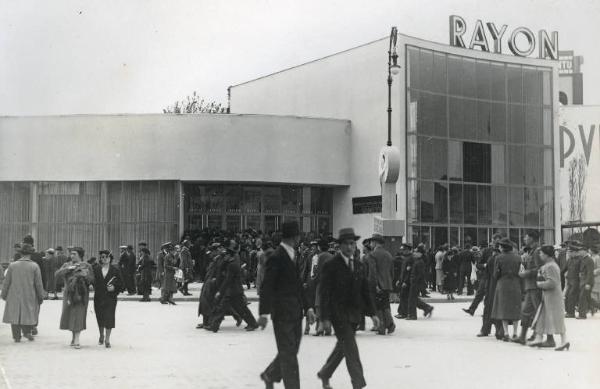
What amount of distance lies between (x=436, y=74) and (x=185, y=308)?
20596 mm

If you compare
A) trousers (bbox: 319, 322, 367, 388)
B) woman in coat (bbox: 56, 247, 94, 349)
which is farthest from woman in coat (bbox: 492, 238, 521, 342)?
woman in coat (bbox: 56, 247, 94, 349)

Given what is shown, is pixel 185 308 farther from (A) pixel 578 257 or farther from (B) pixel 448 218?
(B) pixel 448 218

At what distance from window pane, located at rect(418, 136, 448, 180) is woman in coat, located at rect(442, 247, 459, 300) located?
28.4 feet

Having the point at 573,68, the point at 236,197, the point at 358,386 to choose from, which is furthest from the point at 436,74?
the point at 573,68

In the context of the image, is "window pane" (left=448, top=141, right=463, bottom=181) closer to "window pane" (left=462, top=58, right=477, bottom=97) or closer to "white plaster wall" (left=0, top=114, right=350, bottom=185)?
"window pane" (left=462, top=58, right=477, bottom=97)

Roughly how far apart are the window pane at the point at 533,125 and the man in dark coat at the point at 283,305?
115 feet

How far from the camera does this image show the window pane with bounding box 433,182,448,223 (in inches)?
1511

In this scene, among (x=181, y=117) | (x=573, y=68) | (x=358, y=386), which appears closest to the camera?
(x=358, y=386)

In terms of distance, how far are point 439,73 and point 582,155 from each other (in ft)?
124

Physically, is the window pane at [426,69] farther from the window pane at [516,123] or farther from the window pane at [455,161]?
the window pane at [516,123]

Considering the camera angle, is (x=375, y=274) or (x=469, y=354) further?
(x=375, y=274)

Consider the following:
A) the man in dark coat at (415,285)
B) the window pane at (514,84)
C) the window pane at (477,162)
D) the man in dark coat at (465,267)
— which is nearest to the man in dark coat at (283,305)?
the man in dark coat at (415,285)

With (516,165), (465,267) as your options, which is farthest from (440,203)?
(465,267)

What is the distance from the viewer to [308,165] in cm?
3862
